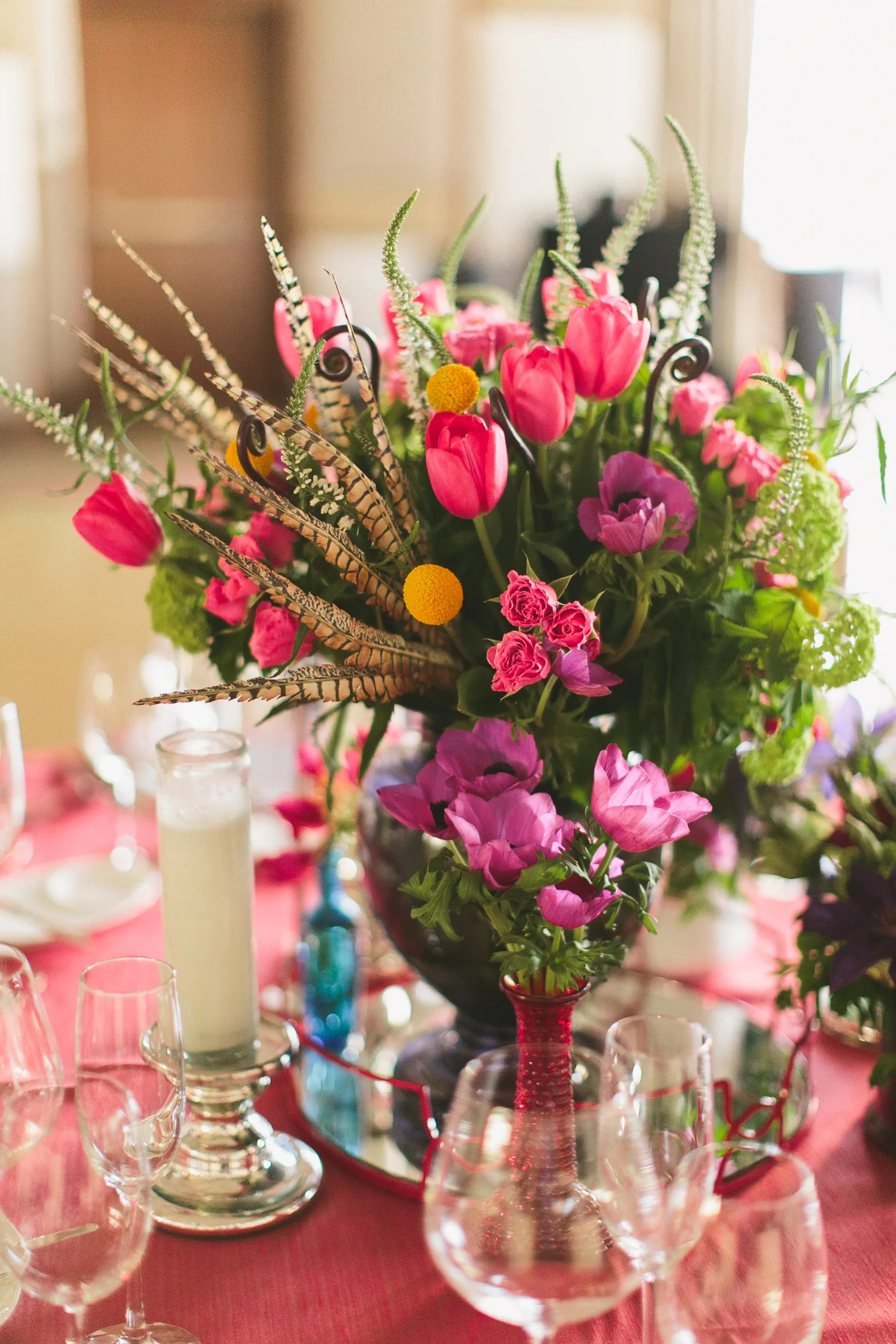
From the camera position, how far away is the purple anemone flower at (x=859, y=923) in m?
0.77

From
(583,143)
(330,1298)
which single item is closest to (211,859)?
(330,1298)

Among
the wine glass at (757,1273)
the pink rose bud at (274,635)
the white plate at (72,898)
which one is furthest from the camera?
the white plate at (72,898)

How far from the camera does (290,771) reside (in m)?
1.32

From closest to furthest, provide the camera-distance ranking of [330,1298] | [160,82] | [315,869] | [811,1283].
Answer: [811,1283] < [330,1298] < [315,869] < [160,82]

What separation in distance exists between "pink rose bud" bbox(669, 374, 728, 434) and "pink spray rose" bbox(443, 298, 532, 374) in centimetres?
11

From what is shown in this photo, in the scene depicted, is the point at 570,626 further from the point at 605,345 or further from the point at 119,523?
the point at 119,523

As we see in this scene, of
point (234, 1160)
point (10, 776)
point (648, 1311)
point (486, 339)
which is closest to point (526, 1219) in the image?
point (648, 1311)

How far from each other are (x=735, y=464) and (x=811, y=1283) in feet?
1.49

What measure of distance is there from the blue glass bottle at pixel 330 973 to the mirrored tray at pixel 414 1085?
0.8 inches

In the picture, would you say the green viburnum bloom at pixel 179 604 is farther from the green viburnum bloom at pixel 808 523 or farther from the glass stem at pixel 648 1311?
the glass stem at pixel 648 1311

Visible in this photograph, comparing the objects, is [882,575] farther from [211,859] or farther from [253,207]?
[253,207]

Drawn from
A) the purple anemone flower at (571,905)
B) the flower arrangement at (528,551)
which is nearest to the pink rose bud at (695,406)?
the flower arrangement at (528,551)

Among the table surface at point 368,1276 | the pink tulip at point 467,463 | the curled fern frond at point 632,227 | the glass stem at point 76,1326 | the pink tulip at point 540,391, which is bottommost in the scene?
the table surface at point 368,1276

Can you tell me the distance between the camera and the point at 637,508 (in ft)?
2.16
